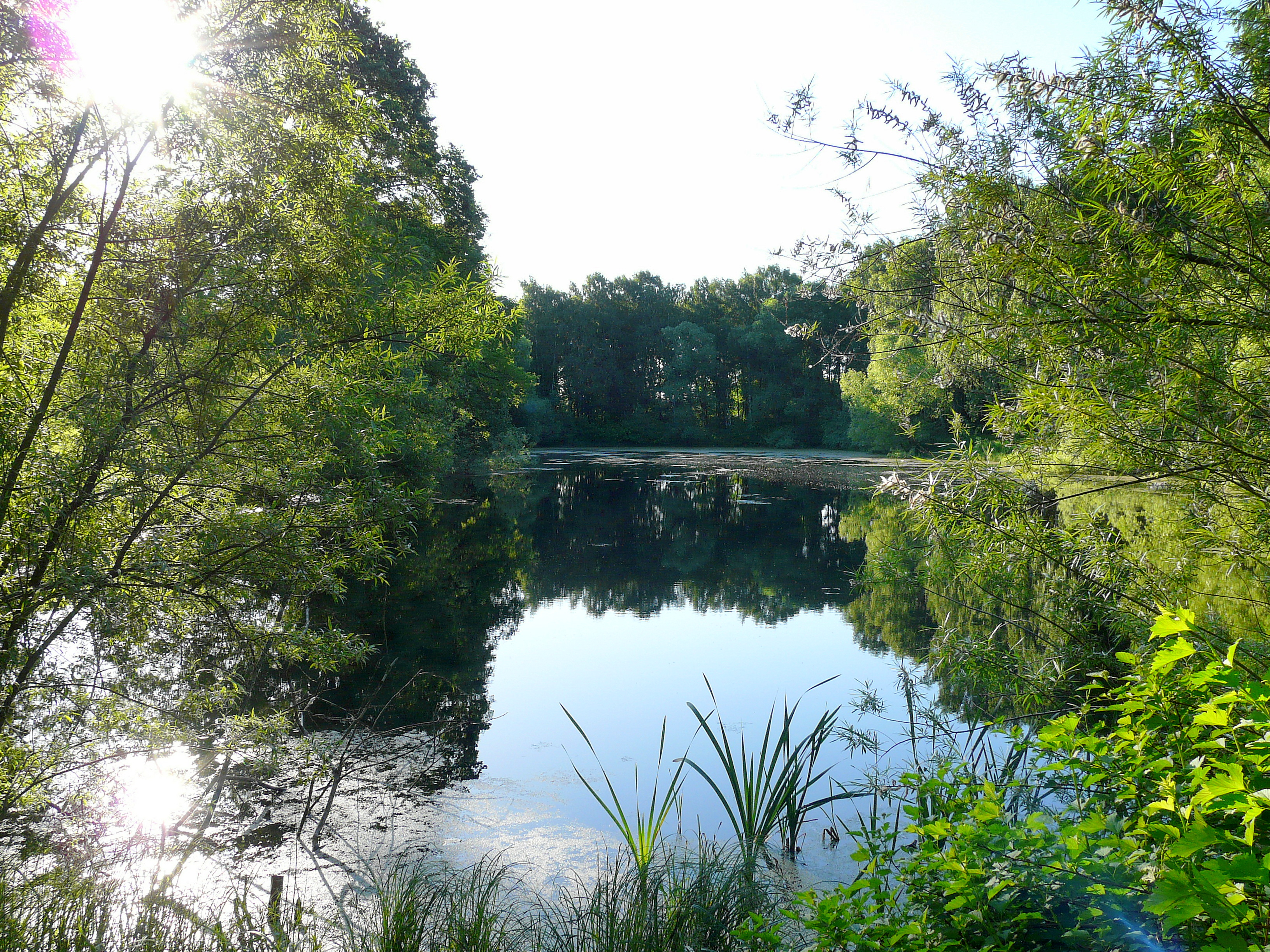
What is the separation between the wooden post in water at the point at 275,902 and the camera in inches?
126

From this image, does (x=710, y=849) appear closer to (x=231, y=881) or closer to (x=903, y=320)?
(x=231, y=881)

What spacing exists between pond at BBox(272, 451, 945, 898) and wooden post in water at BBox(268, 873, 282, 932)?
0.27m

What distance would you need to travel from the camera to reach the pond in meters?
4.85

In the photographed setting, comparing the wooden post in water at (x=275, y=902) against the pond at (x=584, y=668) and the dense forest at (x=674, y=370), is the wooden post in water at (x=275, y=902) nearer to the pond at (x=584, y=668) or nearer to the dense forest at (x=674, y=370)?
the pond at (x=584, y=668)

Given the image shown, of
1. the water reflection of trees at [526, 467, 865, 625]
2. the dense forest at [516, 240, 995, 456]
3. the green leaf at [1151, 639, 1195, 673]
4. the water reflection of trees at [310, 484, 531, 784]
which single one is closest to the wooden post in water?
the water reflection of trees at [310, 484, 531, 784]

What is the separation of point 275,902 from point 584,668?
4.89m

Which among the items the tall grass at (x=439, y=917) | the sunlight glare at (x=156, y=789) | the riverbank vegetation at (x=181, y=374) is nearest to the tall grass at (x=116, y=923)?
the tall grass at (x=439, y=917)

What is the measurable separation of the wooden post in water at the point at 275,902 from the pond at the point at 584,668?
0.27 m

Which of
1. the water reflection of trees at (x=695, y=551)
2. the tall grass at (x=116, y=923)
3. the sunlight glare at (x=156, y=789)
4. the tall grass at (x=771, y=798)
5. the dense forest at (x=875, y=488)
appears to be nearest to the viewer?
the dense forest at (x=875, y=488)

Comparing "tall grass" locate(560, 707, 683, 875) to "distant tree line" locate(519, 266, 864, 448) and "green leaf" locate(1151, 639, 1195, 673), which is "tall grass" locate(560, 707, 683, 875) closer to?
"green leaf" locate(1151, 639, 1195, 673)

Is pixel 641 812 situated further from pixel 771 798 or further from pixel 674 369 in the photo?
pixel 674 369

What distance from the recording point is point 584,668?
8.31 m

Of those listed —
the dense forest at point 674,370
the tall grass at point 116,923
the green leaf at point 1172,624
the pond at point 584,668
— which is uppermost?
the dense forest at point 674,370

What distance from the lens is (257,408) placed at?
4.51m
